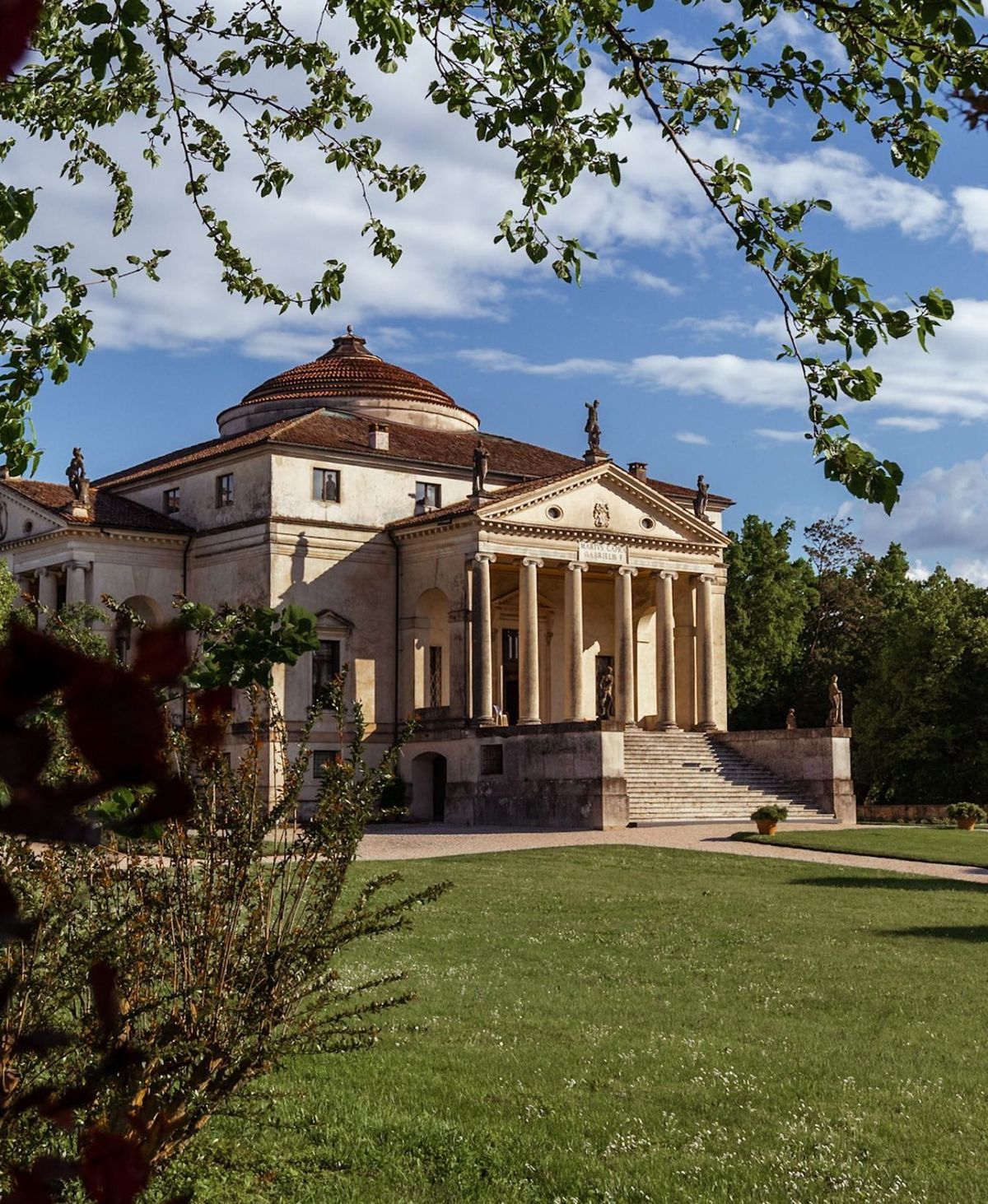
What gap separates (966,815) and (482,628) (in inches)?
620

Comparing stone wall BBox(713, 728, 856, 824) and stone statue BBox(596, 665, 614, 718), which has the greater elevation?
stone statue BBox(596, 665, 614, 718)

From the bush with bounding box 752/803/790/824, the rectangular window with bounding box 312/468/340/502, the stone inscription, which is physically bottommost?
the bush with bounding box 752/803/790/824

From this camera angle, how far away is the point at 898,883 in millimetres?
26062

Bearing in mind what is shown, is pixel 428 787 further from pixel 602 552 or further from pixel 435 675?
pixel 602 552

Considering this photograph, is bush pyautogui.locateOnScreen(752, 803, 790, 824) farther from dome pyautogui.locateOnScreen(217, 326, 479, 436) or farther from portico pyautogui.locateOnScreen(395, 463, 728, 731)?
dome pyautogui.locateOnScreen(217, 326, 479, 436)

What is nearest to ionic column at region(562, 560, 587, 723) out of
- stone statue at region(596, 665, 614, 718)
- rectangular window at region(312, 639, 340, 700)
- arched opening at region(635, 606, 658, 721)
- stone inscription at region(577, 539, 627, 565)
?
stone inscription at region(577, 539, 627, 565)

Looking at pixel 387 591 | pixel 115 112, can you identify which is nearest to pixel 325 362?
pixel 387 591

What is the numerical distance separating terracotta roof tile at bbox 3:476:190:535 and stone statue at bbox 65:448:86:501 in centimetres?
48

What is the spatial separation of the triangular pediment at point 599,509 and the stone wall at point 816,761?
7961mm

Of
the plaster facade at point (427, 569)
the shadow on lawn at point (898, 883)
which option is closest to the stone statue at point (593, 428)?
the plaster facade at point (427, 569)

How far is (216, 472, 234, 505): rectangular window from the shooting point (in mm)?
49781

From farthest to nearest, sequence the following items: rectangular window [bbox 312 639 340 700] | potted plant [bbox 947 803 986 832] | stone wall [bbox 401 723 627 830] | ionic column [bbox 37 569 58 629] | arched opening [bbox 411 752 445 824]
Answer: ionic column [bbox 37 569 58 629] < rectangular window [bbox 312 639 340 700] < arched opening [bbox 411 752 445 824] < stone wall [bbox 401 723 627 830] < potted plant [bbox 947 803 986 832]

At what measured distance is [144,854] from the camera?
7055 millimetres

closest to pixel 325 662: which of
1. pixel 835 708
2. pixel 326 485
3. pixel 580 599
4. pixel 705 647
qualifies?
pixel 326 485
